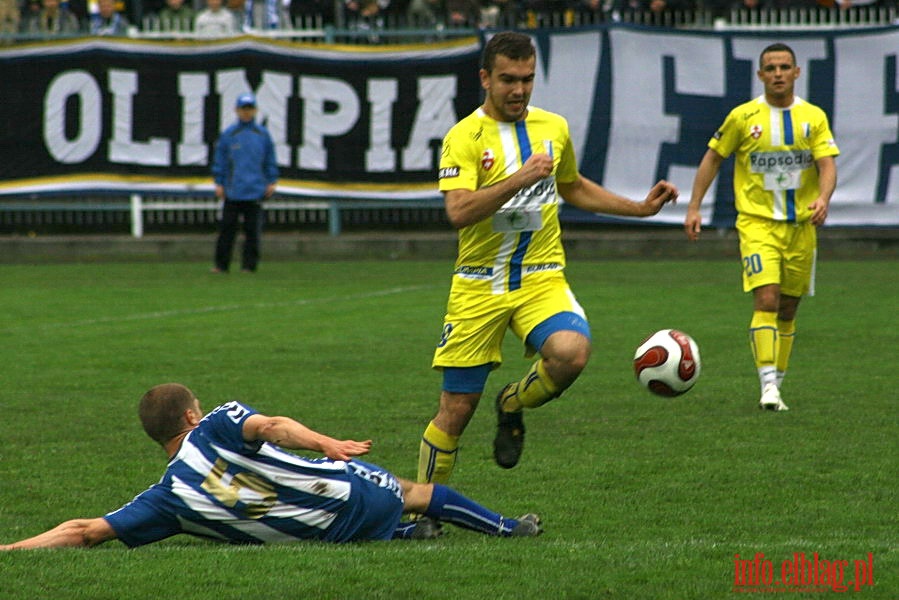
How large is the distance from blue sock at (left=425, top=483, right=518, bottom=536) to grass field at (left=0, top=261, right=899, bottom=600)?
0.11 metres

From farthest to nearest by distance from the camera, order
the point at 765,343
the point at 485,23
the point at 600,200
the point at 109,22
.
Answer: the point at 109,22 < the point at 485,23 < the point at 765,343 < the point at 600,200

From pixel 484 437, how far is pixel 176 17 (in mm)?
16401

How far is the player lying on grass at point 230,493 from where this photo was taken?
221 inches

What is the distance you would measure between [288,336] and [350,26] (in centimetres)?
1051

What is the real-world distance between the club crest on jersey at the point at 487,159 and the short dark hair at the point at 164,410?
1753 millimetres

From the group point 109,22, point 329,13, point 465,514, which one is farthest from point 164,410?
point 109,22

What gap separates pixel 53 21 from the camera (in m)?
23.7

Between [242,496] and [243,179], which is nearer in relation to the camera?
[242,496]

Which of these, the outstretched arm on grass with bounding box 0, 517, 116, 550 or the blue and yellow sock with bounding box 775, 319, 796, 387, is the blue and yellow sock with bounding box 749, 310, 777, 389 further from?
the outstretched arm on grass with bounding box 0, 517, 116, 550

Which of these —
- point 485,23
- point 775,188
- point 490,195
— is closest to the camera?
point 490,195

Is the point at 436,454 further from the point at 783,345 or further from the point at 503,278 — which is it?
the point at 783,345

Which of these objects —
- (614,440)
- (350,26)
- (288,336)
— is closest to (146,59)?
(350,26)

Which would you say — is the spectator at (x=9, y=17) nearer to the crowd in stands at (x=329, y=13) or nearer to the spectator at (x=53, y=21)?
the crowd in stands at (x=329, y=13)

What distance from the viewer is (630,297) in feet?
53.7
